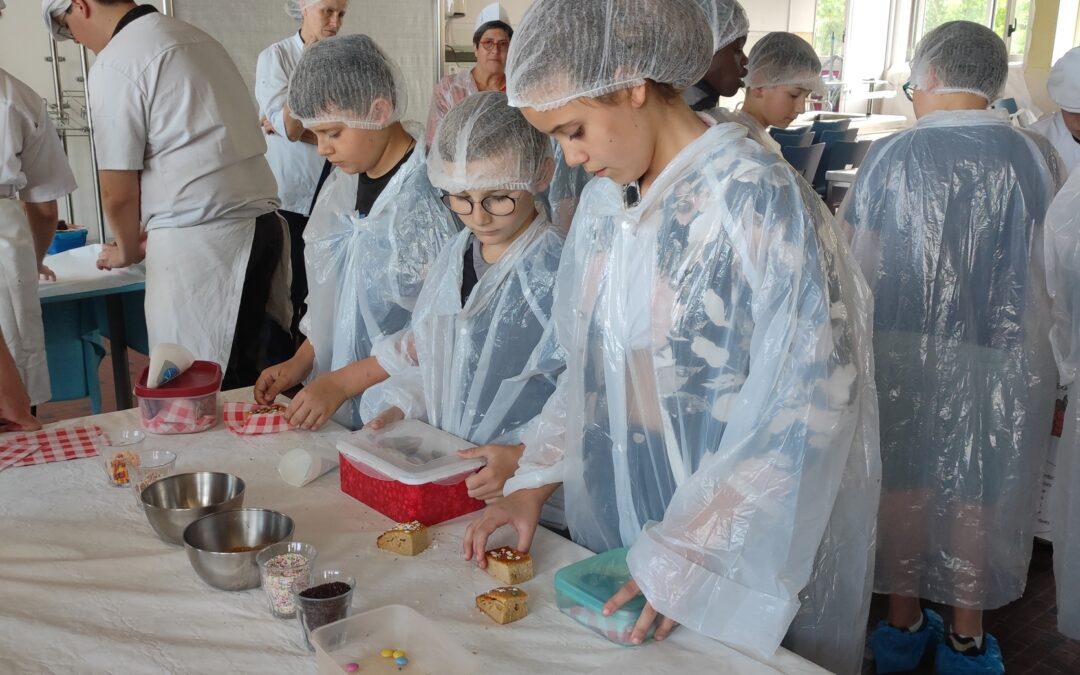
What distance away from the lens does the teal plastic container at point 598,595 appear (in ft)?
3.46

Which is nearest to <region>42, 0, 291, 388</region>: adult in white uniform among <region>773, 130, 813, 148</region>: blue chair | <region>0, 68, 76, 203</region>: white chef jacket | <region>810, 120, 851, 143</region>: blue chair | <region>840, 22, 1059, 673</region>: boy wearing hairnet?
<region>0, 68, 76, 203</region>: white chef jacket

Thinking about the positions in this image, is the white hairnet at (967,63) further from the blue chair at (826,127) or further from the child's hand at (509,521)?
the blue chair at (826,127)

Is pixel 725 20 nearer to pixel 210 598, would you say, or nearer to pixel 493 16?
pixel 493 16

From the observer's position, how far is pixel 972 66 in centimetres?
230

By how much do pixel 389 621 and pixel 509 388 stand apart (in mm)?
610

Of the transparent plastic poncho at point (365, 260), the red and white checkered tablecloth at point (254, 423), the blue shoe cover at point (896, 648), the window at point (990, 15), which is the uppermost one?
the window at point (990, 15)

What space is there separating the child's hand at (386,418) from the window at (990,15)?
7419 mm

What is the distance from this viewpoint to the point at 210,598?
115cm

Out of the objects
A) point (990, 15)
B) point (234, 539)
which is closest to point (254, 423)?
point (234, 539)

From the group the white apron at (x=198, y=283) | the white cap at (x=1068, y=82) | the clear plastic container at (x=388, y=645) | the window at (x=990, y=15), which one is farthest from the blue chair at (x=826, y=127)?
the clear plastic container at (x=388, y=645)

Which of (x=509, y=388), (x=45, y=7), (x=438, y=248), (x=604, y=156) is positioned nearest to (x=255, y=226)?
(x=45, y=7)

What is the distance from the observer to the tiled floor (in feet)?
7.32

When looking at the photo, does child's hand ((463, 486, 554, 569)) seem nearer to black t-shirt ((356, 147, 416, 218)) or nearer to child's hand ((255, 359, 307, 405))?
child's hand ((255, 359, 307, 405))

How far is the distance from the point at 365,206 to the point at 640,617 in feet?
4.19
